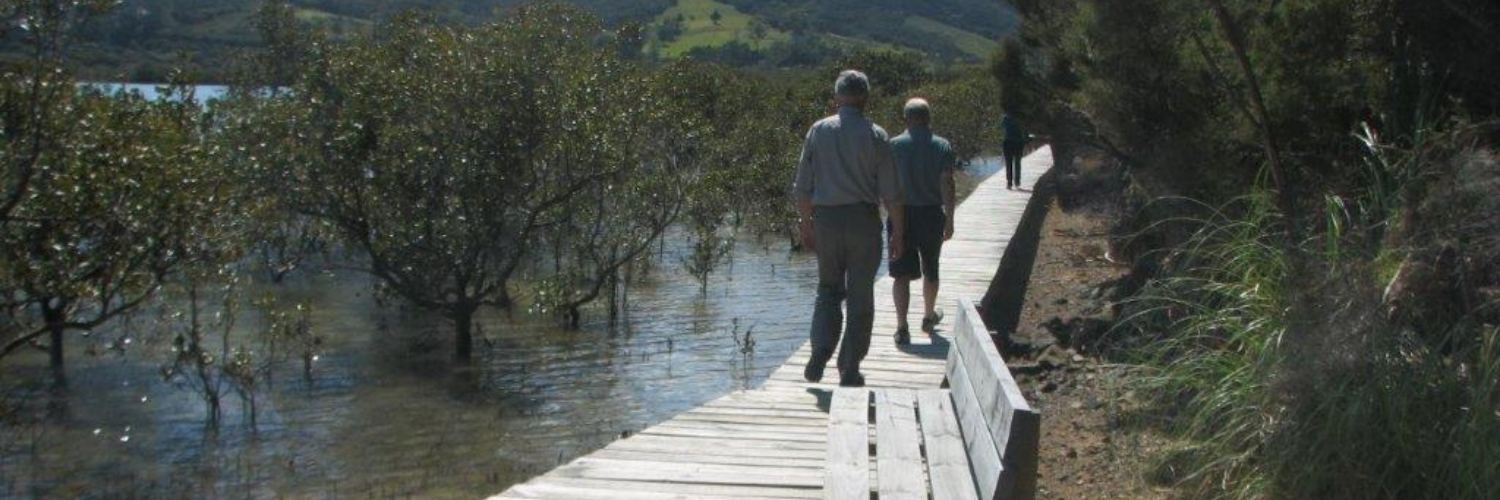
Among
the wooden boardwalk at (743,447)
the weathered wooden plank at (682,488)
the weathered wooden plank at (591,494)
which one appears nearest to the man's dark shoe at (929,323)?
the wooden boardwalk at (743,447)

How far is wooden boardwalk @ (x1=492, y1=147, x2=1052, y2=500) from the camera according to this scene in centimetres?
577

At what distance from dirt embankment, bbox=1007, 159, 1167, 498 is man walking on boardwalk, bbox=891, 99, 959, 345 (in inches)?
34.6

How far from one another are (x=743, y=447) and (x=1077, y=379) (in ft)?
9.56

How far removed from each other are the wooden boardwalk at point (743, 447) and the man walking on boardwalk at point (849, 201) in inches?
17.1

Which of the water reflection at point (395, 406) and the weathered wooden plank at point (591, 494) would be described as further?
the water reflection at point (395, 406)

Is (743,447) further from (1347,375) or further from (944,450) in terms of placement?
(1347,375)

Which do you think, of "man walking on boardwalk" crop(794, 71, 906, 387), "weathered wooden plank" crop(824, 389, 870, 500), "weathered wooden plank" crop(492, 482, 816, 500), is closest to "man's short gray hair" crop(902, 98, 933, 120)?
"man walking on boardwalk" crop(794, 71, 906, 387)

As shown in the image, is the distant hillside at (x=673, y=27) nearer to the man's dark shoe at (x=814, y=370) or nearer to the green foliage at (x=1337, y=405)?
the man's dark shoe at (x=814, y=370)

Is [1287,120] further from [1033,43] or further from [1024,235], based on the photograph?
[1024,235]

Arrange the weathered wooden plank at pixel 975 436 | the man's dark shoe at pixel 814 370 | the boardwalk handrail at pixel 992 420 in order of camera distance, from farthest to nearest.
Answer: the man's dark shoe at pixel 814 370 < the weathered wooden plank at pixel 975 436 < the boardwalk handrail at pixel 992 420

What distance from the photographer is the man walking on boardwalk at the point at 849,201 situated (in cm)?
757

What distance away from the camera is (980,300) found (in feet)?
39.6

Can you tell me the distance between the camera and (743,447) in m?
6.57

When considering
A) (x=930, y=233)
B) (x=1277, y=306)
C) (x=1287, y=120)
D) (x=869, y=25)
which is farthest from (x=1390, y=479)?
(x=869, y=25)
